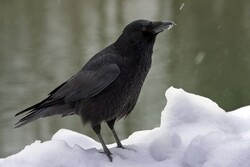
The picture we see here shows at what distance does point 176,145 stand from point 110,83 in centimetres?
77

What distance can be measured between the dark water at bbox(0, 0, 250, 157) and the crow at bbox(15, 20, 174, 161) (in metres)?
7.32

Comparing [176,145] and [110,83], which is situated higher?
[110,83]

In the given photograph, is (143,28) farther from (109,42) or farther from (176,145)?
(109,42)

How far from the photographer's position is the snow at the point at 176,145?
349 cm

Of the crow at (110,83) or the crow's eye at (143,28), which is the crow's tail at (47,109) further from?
the crow's eye at (143,28)

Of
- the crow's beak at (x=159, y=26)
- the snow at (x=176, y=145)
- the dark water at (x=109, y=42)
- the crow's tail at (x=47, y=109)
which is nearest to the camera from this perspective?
the snow at (x=176, y=145)

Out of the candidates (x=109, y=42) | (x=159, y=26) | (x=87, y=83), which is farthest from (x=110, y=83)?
(x=109, y=42)

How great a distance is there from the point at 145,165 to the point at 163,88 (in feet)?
35.7

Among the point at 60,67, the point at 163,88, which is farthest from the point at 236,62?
the point at 60,67

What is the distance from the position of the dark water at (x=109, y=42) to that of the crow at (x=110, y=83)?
7.32m

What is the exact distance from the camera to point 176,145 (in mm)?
3771

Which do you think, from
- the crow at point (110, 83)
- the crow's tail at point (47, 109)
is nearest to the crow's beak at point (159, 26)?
the crow at point (110, 83)

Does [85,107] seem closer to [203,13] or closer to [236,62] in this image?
[236,62]

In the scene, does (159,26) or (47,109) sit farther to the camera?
(47,109)
